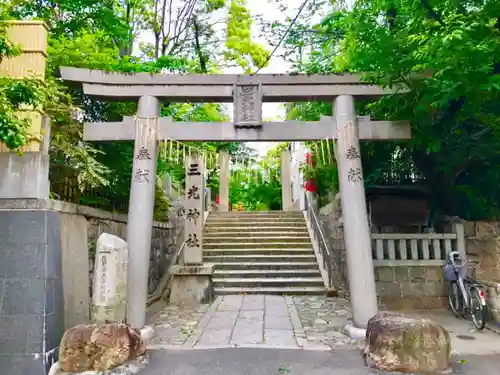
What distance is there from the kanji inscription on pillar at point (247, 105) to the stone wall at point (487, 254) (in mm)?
5235

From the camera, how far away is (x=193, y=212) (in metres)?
9.94

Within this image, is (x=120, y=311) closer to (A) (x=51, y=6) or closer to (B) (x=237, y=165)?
(B) (x=237, y=165)

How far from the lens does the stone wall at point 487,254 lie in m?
6.72

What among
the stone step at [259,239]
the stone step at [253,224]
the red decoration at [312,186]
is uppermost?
the red decoration at [312,186]

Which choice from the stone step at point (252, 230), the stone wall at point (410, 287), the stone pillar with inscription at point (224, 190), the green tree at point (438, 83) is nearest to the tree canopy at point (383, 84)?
the green tree at point (438, 83)

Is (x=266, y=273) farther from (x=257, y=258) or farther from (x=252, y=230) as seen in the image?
(x=252, y=230)

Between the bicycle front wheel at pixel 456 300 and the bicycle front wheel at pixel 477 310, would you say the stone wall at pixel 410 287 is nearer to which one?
the bicycle front wheel at pixel 456 300

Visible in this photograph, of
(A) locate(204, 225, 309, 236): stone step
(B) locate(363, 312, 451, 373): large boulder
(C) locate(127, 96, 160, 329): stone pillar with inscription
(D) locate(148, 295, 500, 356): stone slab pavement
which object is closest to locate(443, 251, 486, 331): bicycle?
(D) locate(148, 295, 500, 356): stone slab pavement

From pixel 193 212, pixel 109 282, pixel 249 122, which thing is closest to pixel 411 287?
pixel 249 122

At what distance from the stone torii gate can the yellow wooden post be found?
94cm

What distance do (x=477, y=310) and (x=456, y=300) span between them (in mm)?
842

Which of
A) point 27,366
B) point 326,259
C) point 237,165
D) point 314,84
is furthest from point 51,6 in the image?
point 326,259

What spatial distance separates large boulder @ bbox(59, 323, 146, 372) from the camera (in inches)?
173

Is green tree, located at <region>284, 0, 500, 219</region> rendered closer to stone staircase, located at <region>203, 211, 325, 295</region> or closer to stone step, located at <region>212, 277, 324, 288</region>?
stone step, located at <region>212, 277, 324, 288</region>
